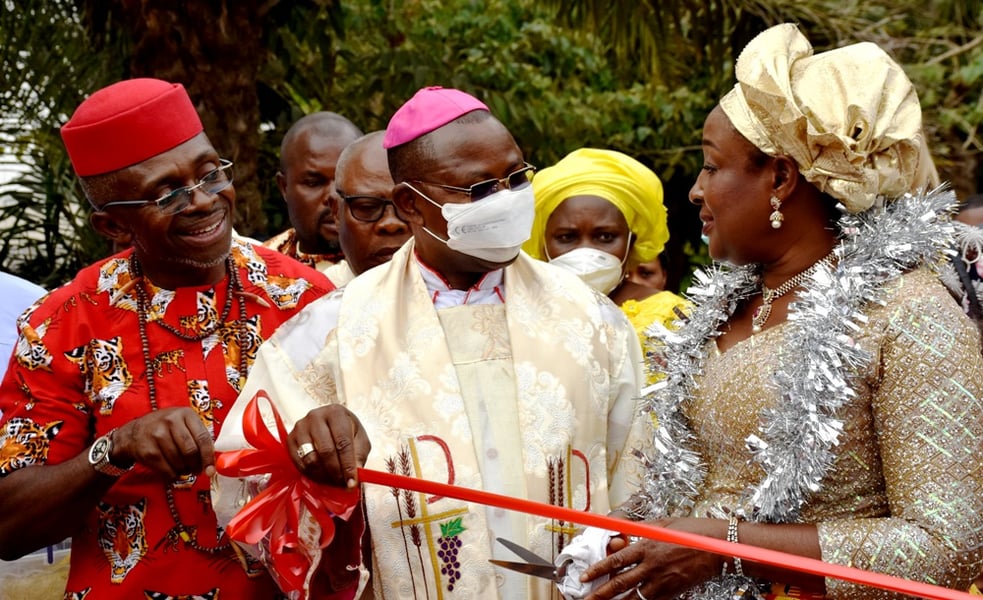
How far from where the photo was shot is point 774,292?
10.1ft

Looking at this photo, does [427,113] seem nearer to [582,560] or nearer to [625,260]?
[582,560]

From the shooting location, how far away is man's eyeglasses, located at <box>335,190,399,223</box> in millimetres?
4766

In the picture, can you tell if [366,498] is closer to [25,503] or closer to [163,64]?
[25,503]

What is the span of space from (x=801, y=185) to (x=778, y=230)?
0.41 feet

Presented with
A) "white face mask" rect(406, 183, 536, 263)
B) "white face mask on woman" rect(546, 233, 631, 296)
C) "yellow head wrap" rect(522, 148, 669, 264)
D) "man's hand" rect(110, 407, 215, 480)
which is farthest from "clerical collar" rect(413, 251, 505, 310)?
"yellow head wrap" rect(522, 148, 669, 264)

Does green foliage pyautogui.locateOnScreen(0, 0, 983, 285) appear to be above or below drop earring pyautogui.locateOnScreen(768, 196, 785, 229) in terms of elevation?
below

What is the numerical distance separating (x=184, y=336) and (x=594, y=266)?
1902 mm

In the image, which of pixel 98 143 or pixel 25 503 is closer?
pixel 25 503

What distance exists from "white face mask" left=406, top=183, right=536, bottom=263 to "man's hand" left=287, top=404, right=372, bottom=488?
0.67 m

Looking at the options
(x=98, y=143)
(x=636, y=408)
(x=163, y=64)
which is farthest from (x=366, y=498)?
(x=163, y=64)

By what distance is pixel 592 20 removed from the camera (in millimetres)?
8281

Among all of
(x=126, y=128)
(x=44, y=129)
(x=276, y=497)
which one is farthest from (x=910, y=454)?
(x=44, y=129)

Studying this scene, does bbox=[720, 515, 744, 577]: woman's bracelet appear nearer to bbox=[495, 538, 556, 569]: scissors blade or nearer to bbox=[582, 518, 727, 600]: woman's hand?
bbox=[582, 518, 727, 600]: woman's hand

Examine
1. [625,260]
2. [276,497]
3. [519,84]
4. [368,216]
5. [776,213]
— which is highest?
[776,213]
